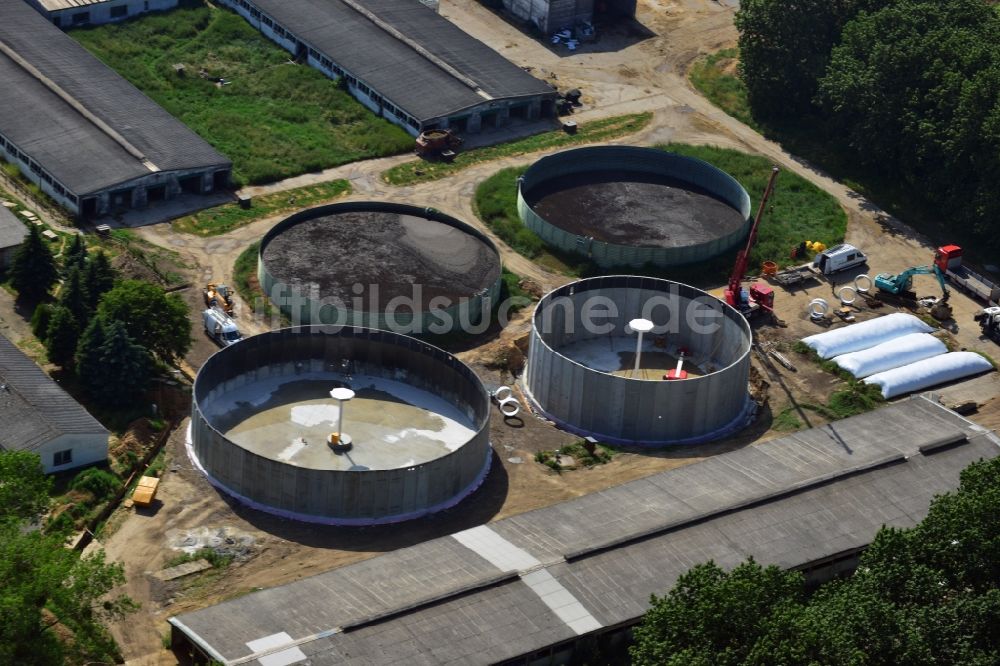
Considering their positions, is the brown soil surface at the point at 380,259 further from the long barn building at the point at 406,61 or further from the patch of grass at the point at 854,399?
the patch of grass at the point at 854,399

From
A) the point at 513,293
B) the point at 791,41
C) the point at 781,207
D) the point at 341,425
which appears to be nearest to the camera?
the point at 341,425

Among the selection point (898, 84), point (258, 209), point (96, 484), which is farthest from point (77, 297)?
point (898, 84)

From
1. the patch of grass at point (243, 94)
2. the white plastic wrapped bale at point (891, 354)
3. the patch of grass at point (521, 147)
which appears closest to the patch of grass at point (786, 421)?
the white plastic wrapped bale at point (891, 354)

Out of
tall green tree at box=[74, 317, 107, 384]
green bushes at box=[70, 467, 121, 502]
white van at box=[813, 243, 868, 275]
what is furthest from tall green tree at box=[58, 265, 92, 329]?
white van at box=[813, 243, 868, 275]

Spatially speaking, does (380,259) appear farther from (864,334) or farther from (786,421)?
(864,334)

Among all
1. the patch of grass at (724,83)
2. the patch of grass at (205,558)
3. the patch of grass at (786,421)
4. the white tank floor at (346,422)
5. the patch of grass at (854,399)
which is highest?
the patch of grass at (724,83)

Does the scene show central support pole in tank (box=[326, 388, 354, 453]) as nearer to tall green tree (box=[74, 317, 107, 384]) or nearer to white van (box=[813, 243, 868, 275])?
tall green tree (box=[74, 317, 107, 384])
